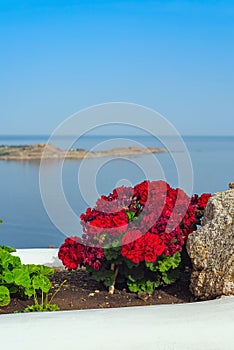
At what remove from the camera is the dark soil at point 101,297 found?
14.0 feet

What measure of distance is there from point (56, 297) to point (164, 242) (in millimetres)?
1001

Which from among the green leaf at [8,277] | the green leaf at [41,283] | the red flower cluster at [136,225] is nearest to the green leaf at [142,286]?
the red flower cluster at [136,225]

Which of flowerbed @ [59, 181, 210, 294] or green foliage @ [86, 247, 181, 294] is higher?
flowerbed @ [59, 181, 210, 294]

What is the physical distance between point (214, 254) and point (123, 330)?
1153 mm

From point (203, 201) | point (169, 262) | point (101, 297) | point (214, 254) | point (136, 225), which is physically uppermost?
point (203, 201)

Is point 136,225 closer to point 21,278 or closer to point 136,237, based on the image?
point 136,237

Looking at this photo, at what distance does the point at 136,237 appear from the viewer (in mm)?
4254

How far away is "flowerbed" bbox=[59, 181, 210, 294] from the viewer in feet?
14.0

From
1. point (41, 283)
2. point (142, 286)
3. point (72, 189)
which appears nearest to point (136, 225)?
point (142, 286)

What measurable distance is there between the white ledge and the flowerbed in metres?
0.74

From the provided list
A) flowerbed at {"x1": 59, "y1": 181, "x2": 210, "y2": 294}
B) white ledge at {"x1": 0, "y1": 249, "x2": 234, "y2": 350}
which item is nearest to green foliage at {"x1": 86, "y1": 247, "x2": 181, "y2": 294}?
flowerbed at {"x1": 59, "y1": 181, "x2": 210, "y2": 294}

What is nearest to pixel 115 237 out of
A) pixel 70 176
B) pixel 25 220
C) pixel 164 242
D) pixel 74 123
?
pixel 164 242

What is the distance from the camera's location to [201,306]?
3.67 meters

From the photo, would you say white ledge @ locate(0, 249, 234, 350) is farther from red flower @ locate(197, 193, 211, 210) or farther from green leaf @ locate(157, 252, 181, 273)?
red flower @ locate(197, 193, 211, 210)
